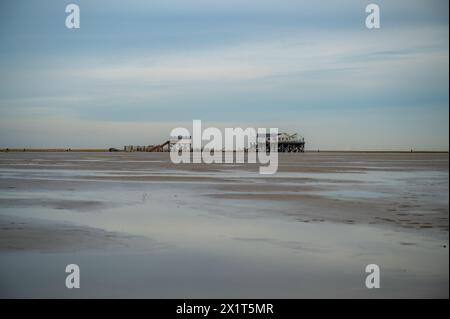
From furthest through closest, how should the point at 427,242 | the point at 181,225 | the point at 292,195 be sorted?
the point at 292,195 < the point at 181,225 < the point at 427,242

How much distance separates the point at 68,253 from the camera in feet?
26.8

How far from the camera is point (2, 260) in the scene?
7.79 metres

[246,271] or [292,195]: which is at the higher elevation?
[292,195]
